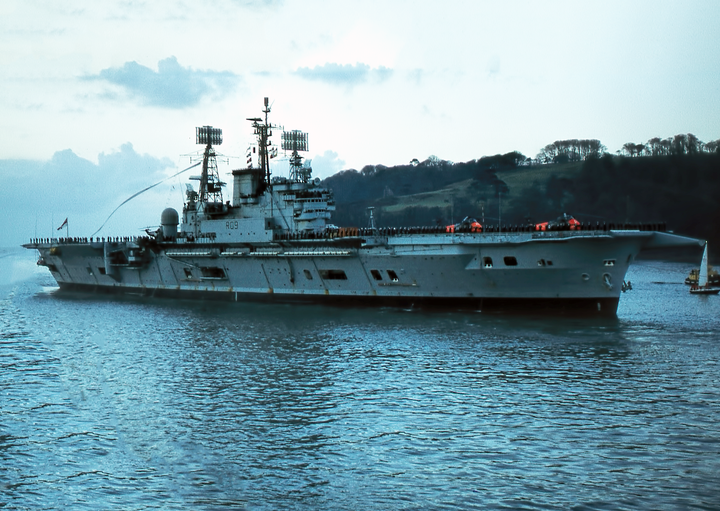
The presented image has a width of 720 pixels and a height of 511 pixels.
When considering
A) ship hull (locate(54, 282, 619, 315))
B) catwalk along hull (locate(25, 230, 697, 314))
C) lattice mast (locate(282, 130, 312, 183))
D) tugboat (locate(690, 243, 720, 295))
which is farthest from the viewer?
tugboat (locate(690, 243, 720, 295))

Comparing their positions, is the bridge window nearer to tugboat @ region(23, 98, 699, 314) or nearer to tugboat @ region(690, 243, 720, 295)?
tugboat @ region(23, 98, 699, 314)

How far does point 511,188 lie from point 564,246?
88.6 m

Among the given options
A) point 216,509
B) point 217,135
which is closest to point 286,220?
point 217,135

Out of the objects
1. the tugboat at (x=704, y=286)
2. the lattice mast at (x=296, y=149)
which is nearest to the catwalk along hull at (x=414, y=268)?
the lattice mast at (x=296, y=149)

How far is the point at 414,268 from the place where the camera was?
106ft

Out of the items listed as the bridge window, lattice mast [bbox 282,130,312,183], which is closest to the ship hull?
the bridge window

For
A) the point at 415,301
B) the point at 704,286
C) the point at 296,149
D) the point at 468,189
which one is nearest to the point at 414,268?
the point at 415,301

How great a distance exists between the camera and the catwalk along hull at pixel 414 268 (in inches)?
1126

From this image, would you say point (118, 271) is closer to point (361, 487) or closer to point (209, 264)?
point (209, 264)

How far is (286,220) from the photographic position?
3950 centimetres

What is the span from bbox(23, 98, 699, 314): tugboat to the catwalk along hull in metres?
0.06

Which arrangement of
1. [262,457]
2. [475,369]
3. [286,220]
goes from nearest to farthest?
[262,457] < [475,369] < [286,220]

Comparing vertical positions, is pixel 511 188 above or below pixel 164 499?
above

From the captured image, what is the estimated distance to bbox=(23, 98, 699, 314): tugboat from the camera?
95.0ft
